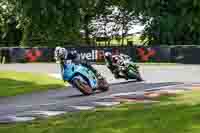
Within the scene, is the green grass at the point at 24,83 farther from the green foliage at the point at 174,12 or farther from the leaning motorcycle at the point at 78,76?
the green foliage at the point at 174,12

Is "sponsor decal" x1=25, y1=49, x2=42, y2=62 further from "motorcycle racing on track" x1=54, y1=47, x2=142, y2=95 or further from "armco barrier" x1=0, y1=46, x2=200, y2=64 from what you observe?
"motorcycle racing on track" x1=54, y1=47, x2=142, y2=95

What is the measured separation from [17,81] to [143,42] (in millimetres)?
30771

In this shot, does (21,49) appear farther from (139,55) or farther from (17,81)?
(17,81)

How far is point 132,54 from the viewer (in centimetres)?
4369

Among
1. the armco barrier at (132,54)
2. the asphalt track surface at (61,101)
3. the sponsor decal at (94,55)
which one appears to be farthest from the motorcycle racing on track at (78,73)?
the sponsor decal at (94,55)

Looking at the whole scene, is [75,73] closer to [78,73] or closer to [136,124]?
[78,73]

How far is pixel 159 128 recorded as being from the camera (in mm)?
9477

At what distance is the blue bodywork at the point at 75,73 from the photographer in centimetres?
2048

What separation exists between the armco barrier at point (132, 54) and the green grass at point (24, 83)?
42.0ft

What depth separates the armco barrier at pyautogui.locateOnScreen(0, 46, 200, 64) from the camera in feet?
134

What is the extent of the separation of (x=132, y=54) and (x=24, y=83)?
18728 mm

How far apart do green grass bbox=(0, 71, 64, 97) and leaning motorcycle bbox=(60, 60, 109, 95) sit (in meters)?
2.41

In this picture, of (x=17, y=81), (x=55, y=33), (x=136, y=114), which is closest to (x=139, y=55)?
(x=17, y=81)

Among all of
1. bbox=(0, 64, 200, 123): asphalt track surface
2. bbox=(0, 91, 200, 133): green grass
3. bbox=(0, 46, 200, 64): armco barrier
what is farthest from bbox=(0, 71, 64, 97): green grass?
bbox=(0, 46, 200, 64): armco barrier
